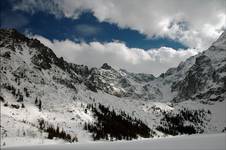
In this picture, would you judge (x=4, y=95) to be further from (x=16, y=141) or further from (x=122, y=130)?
(x=122, y=130)

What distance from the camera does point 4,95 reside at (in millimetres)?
161750

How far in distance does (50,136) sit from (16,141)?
2099 centimetres

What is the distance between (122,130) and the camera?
188625 millimetres

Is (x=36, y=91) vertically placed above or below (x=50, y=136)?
above

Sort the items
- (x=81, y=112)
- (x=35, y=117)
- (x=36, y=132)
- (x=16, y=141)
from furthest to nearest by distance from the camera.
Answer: (x=81, y=112) → (x=35, y=117) → (x=36, y=132) → (x=16, y=141)

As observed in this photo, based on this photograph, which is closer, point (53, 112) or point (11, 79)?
point (53, 112)

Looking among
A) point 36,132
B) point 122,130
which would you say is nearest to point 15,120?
point 36,132

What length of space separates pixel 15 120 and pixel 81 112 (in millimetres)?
59545

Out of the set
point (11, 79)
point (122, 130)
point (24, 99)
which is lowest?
point (122, 130)

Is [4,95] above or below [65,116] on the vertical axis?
above

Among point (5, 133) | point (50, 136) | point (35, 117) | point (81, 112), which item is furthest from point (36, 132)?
point (81, 112)

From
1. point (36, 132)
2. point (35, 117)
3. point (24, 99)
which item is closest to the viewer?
point (36, 132)

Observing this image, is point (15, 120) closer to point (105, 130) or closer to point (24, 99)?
point (24, 99)

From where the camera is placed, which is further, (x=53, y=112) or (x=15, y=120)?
(x=53, y=112)
